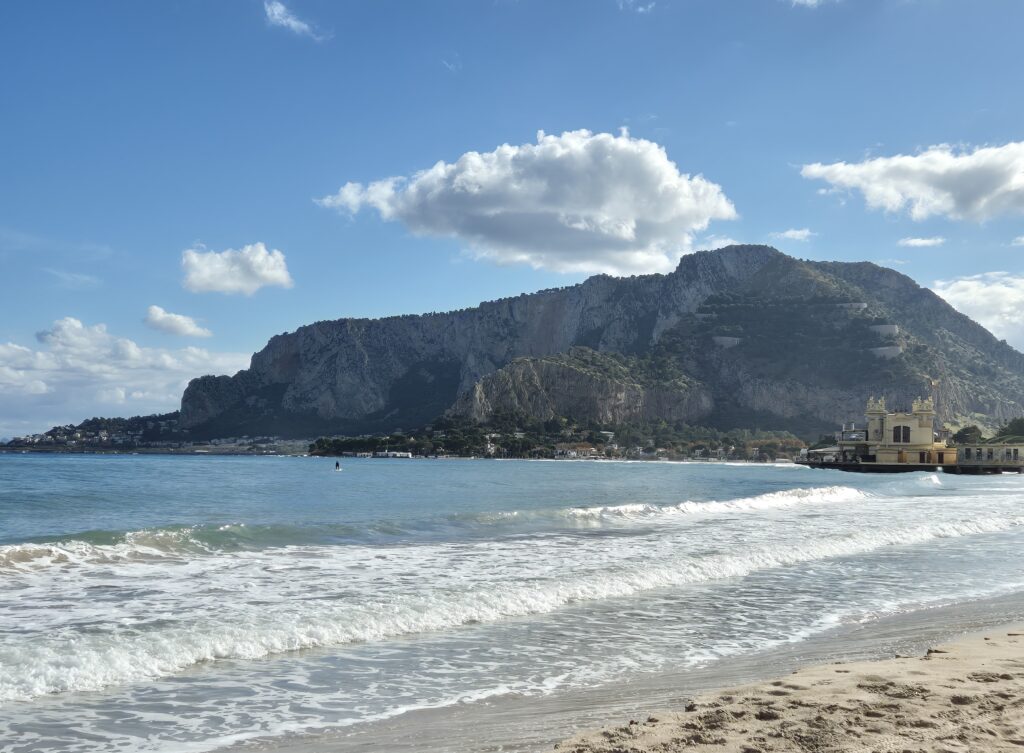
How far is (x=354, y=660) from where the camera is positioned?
8.69 m

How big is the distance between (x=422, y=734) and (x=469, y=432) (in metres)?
168

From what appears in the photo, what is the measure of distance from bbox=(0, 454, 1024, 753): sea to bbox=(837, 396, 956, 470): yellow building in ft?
277

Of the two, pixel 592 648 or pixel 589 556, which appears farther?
pixel 589 556

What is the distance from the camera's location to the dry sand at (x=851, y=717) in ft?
17.7

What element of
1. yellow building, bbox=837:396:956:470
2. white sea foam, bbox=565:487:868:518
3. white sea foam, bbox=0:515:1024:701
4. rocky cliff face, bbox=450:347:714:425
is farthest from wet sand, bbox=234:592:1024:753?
rocky cliff face, bbox=450:347:714:425

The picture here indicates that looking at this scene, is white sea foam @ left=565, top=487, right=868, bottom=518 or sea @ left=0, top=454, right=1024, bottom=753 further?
white sea foam @ left=565, top=487, right=868, bottom=518

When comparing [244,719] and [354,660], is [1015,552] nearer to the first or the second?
[354,660]

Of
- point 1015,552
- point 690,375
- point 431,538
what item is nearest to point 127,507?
point 431,538

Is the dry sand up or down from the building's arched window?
down

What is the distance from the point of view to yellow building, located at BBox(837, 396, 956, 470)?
9912 cm

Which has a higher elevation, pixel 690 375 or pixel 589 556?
pixel 690 375

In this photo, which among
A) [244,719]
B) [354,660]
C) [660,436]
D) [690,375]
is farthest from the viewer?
[690,375]

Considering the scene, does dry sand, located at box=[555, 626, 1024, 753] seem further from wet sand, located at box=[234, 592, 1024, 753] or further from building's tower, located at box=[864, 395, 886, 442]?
building's tower, located at box=[864, 395, 886, 442]

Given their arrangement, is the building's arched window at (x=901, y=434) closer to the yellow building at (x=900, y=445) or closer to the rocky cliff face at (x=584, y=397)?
the yellow building at (x=900, y=445)
